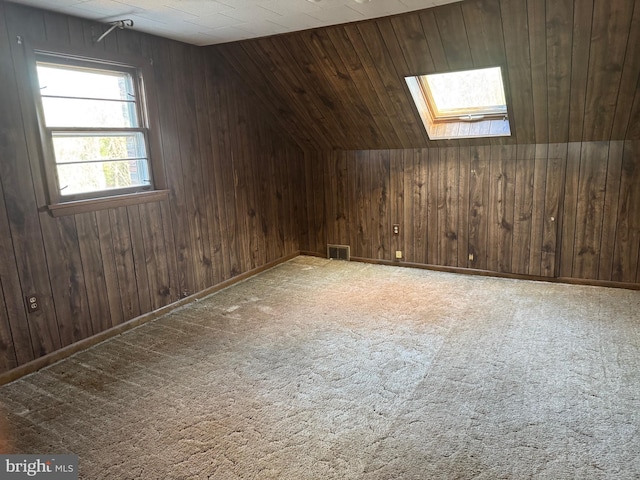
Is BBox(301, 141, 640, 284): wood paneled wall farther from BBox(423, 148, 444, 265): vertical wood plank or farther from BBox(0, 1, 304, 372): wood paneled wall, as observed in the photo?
BBox(0, 1, 304, 372): wood paneled wall

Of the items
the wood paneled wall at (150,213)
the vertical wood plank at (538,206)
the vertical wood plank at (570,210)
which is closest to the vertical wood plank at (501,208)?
the vertical wood plank at (538,206)

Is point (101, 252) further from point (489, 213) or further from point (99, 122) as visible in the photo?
point (489, 213)

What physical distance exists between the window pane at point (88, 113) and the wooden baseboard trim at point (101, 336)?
56.3 inches

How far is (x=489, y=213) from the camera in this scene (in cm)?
412

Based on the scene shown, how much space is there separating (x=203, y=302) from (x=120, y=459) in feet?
6.36

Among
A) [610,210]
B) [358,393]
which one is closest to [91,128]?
[358,393]

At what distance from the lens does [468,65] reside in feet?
10.4

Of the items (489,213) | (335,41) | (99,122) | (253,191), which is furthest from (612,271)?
(99,122)

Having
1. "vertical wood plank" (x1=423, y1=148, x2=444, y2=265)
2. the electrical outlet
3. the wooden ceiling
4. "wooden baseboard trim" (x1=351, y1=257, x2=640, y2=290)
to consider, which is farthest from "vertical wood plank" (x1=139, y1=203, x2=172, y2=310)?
"vertical wood plank" (x1=423, y1=148, x2=444, y2=265)

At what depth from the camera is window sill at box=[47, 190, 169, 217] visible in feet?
9.14

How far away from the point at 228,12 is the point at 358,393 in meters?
2.41

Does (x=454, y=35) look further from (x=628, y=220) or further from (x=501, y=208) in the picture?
(x=628, y=220)

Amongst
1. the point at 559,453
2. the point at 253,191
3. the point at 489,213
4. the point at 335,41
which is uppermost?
the point at 335,41

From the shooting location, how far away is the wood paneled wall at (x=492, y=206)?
3.66 metres
